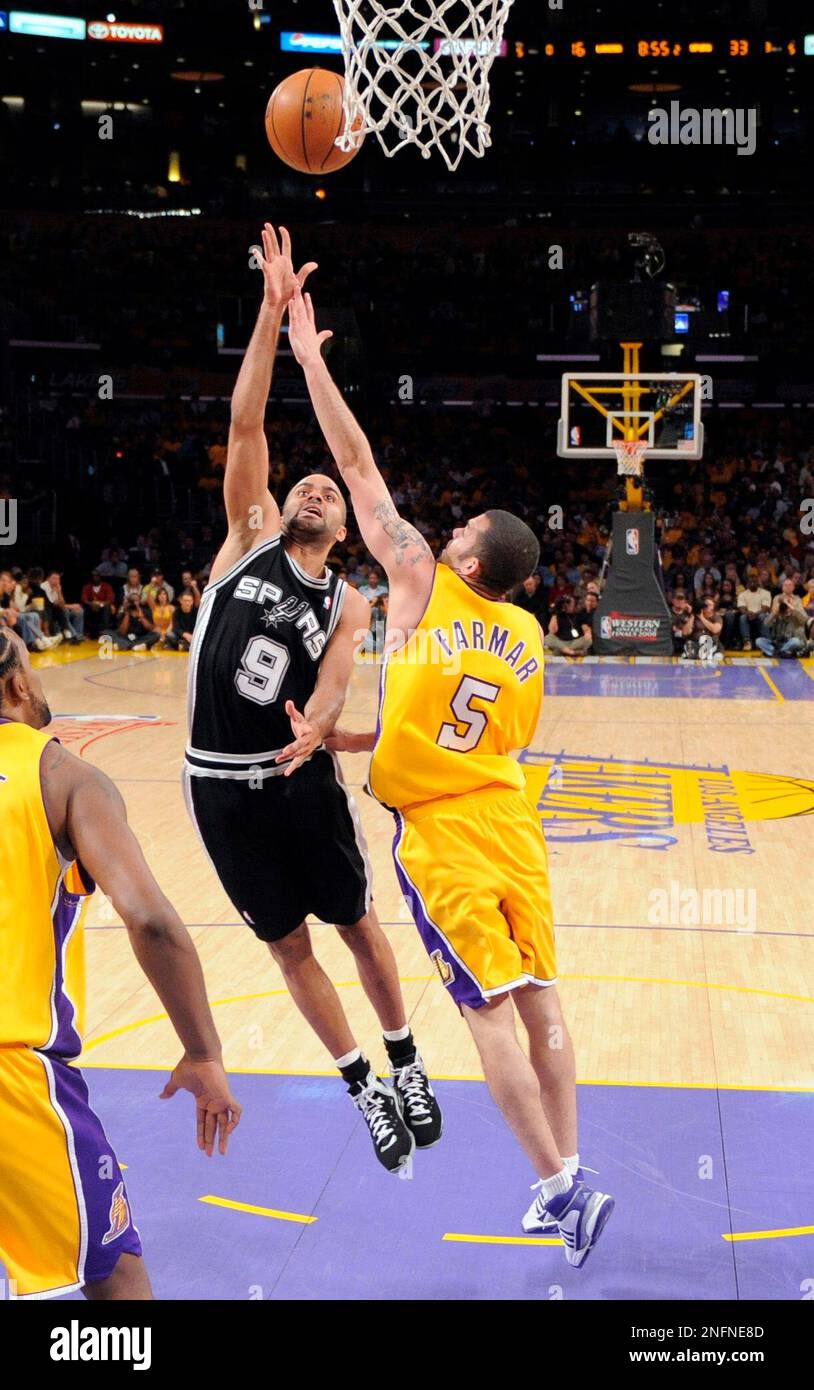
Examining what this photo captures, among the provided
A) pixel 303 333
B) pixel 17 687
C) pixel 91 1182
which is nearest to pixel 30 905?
pixel 17 687

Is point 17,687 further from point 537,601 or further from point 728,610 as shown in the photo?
point 728,610

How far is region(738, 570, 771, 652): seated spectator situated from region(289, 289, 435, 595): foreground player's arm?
625 inches

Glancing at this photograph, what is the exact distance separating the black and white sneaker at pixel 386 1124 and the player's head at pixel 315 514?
165 cm

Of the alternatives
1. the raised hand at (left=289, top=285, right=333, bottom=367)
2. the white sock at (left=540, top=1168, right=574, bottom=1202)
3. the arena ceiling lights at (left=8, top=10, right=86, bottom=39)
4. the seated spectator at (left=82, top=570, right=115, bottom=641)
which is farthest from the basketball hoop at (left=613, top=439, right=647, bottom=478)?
the arena ceiling lights at (left=8, top=10, right=86, bottom=39)

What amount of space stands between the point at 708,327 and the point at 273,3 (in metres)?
11.4

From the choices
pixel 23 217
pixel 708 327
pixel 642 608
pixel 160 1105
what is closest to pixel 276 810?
pixel 160 1105

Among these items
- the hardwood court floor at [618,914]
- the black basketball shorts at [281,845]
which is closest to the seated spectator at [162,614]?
the hardwood court floor at [618,914]

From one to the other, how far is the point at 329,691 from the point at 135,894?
1.64 metres

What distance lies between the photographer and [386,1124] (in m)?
3.95

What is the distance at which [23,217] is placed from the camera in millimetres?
27984

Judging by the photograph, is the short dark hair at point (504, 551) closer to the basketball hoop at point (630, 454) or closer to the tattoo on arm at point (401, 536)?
the tattoo on arm at point (401, 536)

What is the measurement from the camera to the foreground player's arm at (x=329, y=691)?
3.76 meters
